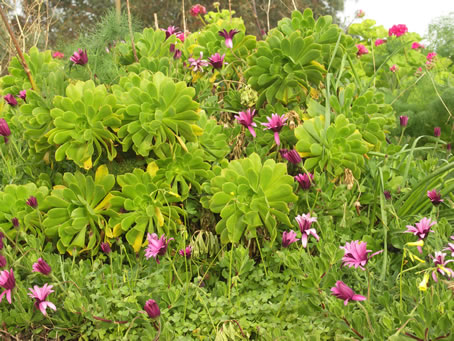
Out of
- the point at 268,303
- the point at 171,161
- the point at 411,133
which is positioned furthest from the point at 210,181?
the point at 411,133

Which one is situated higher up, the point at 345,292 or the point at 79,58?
the point at 79,58

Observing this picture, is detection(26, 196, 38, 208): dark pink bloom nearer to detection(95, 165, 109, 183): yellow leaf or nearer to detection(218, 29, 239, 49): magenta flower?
detection(95, 165, 109, 183): yellow leaf

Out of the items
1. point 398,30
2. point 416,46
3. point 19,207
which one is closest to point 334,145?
point 19,207

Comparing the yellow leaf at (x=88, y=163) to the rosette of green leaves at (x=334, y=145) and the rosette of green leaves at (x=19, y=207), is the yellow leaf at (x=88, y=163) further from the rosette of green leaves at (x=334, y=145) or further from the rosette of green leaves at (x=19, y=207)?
the rosette of green leaves at (x=334, y=145)

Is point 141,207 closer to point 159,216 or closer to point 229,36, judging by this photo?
point 159,216

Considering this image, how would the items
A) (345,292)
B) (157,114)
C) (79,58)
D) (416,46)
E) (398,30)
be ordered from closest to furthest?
(345,292) < (157,114) < (79,58) < (416,46) < (398,30)

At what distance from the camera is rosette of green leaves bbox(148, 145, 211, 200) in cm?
196

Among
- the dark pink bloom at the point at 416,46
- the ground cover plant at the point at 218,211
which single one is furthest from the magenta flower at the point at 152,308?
the dark pink bloom at the point at 416,46

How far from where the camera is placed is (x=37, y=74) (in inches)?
94.6

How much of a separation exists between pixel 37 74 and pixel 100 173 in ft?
2.61

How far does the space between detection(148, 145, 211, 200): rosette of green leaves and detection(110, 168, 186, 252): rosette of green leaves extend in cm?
4

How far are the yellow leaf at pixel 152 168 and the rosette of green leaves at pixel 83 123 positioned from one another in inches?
6.1

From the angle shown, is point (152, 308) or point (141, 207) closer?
point (152, 308)

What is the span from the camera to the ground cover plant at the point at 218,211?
1.60m
